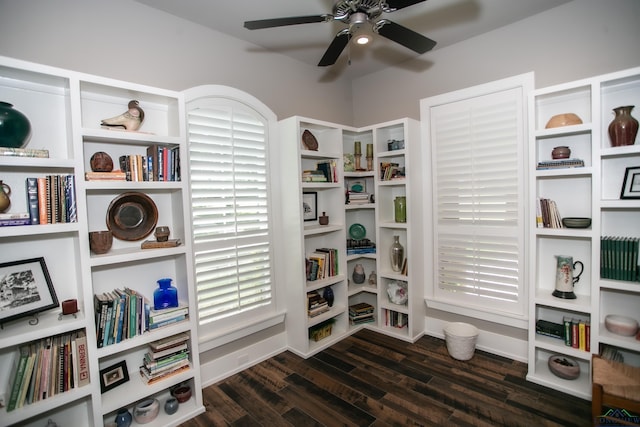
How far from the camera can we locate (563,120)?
2.38 m

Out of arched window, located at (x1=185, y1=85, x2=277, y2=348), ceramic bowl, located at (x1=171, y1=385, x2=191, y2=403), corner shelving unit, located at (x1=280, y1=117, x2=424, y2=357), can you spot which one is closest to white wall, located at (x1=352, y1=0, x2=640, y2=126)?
corner shelving unit, located at (x1=280, y1=117, x2=424, y2=357)

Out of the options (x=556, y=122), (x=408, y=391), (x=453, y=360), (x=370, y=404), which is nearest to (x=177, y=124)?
(x=370, y=404)

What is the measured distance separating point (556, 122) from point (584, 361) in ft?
6.14

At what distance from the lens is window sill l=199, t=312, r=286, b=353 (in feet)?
8.45

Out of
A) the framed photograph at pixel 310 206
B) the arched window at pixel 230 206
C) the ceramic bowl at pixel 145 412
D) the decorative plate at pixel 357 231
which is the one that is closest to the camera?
the ceramic bowl at pixel 145 412

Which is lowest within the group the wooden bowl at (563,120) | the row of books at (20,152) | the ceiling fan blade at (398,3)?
the row of books at (20,152)

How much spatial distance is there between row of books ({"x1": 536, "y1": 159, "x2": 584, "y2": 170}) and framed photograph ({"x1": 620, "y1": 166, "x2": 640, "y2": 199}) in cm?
27

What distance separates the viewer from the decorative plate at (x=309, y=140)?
326 cm

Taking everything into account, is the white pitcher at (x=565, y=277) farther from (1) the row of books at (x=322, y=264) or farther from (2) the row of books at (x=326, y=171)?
(2) the row of books at (x=326, y=171)

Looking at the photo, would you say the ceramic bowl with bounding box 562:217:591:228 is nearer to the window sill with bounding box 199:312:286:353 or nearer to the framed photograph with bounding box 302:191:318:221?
the framed photograph with bounding box 302:191:318:221

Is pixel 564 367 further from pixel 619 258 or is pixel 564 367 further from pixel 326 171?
pixel 326 171

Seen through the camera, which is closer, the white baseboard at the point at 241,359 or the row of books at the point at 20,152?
the row of books at the point at 20,152

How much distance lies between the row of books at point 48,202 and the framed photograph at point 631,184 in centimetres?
348

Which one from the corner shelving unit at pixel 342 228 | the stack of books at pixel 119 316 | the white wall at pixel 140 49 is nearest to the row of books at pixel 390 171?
the corner shelving unit at pixel 342 228
